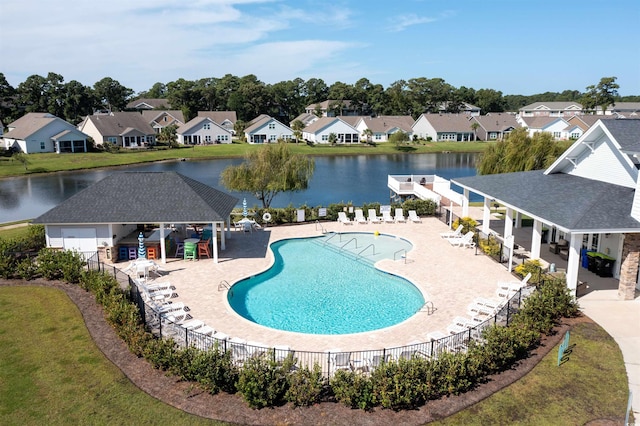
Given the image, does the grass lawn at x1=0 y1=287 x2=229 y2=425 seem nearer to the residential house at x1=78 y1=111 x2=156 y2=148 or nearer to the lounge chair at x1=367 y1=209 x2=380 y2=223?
the lounge chair at x1=367 y1=209 x2=380 y2=223

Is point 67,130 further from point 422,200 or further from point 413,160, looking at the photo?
point 422,200

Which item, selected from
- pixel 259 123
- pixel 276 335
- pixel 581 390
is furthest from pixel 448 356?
pixel 259 123

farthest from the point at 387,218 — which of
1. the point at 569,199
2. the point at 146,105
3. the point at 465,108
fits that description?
the point at 146,105

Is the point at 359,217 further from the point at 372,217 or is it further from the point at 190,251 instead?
the point at 190,251

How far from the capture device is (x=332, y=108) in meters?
127

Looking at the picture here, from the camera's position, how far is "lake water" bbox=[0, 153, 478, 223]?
46594 millimetres

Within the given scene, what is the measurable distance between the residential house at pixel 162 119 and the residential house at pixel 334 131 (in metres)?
28.2

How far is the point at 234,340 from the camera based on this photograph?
15523 mm

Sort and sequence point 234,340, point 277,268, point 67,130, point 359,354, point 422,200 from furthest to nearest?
point 67,130
point 422,200
point 277,268
point 234,340
point 359,354

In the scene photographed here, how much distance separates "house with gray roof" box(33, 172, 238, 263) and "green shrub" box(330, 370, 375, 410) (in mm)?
12185

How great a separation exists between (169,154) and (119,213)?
5945cm

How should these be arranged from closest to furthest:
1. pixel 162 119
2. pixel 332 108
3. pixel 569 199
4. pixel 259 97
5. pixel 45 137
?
pixel 569 199, pixel 45 137, pixel 162 119, pixel 259 97, pixel 332 108

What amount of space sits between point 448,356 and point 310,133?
85.5 m

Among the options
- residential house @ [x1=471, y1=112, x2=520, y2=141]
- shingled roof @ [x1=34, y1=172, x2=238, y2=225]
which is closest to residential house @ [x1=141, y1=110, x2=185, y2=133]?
residential house @ [x1=471, y1=112, x2=520, y2=141]
